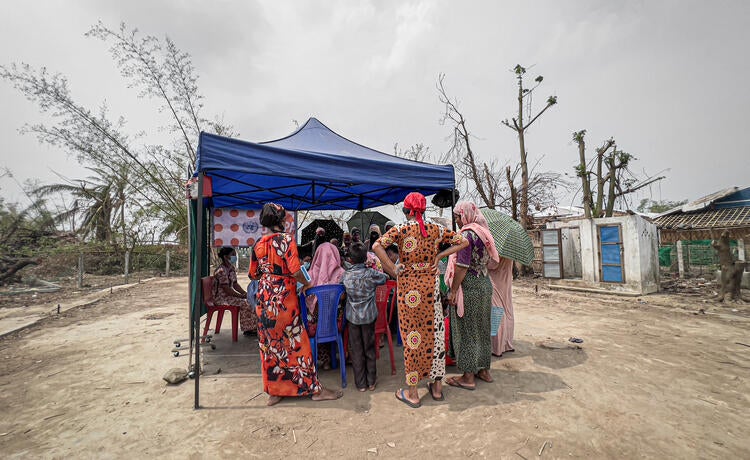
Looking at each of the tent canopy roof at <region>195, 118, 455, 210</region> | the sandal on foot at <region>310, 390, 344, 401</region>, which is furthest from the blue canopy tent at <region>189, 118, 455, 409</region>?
the sandal on foot at <region>310, 390, 344, 401</region>

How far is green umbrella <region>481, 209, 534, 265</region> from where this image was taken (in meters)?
3.20

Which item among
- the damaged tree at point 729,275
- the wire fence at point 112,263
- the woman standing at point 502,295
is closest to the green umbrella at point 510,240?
the woman standing at point 502,295

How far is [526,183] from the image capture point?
11.9m

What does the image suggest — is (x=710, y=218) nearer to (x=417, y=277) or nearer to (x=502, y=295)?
(x=502, y=295)

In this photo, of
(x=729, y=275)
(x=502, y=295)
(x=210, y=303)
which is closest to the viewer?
(x=502, y=295)

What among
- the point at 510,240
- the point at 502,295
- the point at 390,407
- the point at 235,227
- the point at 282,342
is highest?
the point at 235,227

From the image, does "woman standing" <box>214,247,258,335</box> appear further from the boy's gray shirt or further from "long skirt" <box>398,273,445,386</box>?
"long skirt" <box>398,273,445,386</box>

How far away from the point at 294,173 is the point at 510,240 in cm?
234

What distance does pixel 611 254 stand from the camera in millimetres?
9070

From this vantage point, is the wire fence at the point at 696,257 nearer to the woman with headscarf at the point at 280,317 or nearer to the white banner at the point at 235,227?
the white banner at the point at 235,227

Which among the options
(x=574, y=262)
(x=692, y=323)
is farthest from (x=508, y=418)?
(x=574, y=262)

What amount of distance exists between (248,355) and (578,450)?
3373 millimetres

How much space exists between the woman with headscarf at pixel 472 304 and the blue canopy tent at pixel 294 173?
43.6 inches

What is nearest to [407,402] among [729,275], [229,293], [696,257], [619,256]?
[229,293]
